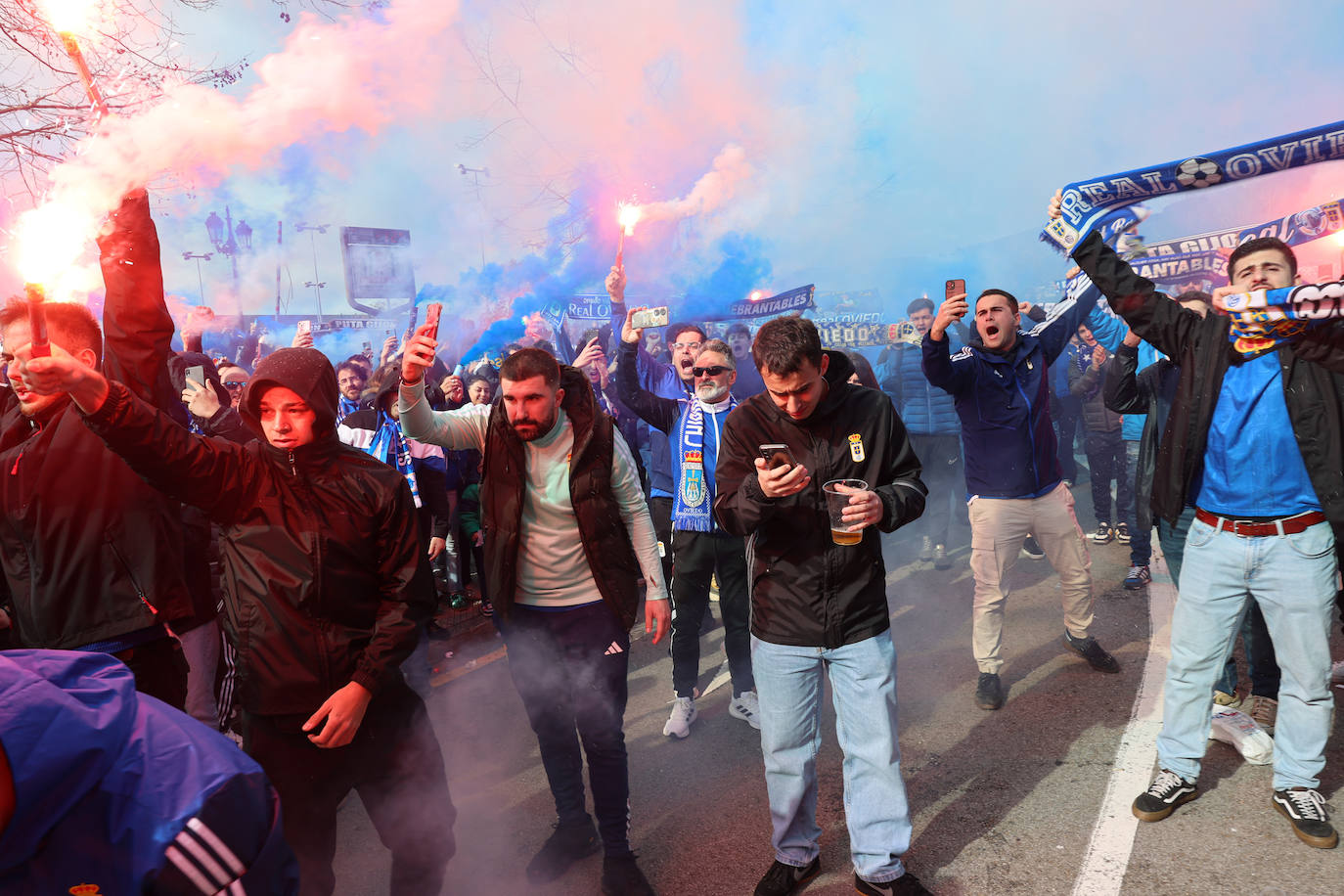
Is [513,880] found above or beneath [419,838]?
beneath

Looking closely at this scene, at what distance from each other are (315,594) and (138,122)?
1.94 metres

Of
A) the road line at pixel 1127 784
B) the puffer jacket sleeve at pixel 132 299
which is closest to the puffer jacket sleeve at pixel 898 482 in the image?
the road line at pixel 1127 784

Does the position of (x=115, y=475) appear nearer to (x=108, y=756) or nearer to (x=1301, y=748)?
(x=108, y=756)

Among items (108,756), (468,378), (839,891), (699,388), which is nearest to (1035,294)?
(468,378)

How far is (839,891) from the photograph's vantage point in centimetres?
310

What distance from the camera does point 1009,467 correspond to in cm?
488

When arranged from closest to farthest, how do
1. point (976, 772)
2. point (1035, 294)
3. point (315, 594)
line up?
point (315, 594) < point (976, 772) < point (1035, 294)

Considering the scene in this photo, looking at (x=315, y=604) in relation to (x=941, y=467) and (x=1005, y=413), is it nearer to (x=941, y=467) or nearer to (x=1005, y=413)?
(x=1005, y=413)

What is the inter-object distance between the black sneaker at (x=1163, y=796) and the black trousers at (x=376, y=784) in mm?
2825

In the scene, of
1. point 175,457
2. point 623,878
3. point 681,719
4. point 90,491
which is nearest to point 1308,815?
point 623,878

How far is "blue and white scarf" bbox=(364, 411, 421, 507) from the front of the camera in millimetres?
5523

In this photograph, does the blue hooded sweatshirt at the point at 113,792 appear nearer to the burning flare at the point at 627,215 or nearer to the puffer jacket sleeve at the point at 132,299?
the puffer jacket sleeve at the point at 132,299

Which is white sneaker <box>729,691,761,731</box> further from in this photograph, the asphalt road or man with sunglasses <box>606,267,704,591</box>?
man with sunglasses <box>606,267,704,591</box>

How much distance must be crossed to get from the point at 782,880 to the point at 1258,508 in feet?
8.01
